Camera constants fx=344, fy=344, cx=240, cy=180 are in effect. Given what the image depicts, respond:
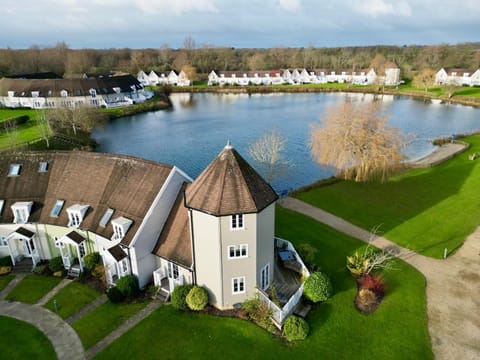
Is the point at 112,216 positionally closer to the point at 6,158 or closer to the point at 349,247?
the point at 6,158

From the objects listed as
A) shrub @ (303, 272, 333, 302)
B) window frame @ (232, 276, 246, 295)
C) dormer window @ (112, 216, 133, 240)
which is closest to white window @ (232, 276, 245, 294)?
window frame @ (232, 276, 246, 295)

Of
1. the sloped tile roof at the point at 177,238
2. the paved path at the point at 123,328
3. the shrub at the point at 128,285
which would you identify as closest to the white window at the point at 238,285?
the sloped tile roof at the point at 177,238

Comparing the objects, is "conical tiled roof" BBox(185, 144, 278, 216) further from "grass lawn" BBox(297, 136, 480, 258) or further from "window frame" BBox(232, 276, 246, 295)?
"grass lawn" BBox(297, 136, 480, 258)

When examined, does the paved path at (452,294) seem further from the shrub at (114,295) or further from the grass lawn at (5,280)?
the grass lawn at (5,280)

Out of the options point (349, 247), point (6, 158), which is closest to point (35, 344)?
point (6, 158)

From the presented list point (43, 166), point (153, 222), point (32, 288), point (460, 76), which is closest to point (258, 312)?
point (153, 222)

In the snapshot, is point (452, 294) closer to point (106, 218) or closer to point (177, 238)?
point (177, 238)
